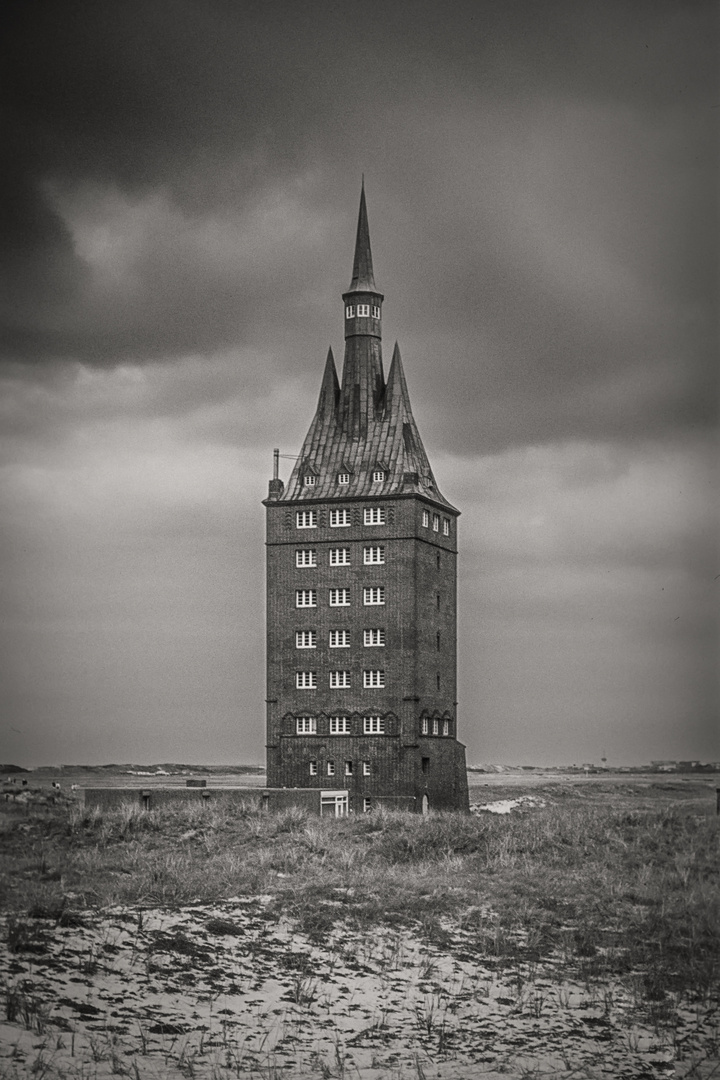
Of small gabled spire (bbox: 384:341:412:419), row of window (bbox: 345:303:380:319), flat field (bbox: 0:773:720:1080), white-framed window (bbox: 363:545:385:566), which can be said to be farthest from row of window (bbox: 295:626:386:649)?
flat field (bbox: 0:773:720:1080)

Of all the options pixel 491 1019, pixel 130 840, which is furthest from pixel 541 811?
pixel 491 1019

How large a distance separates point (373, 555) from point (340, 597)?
234 cm

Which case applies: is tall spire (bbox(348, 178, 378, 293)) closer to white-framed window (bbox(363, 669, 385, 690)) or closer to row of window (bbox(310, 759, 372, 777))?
white-framed window (bbox(363, 669, 385, 690))

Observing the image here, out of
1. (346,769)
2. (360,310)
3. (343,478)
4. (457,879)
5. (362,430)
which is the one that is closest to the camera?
(457,879)

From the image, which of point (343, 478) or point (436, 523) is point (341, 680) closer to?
point (436, 523)

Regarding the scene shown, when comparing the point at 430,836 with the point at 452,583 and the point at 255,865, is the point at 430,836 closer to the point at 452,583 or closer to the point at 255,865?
the point at 255,865

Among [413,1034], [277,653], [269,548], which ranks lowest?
[413,1034]

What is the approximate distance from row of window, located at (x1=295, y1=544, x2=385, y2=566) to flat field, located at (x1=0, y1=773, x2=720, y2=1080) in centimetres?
2493

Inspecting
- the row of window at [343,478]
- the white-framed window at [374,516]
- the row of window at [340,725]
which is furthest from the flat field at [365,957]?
the row of window at [343,478]

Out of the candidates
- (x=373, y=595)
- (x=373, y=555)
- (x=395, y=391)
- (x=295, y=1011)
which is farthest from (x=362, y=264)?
(x=295, y=1011)

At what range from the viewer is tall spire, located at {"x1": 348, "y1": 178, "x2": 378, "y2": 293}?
2628 inches

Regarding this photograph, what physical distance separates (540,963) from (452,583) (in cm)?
4148

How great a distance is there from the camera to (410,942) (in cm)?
2952

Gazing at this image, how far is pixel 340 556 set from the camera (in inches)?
2618
